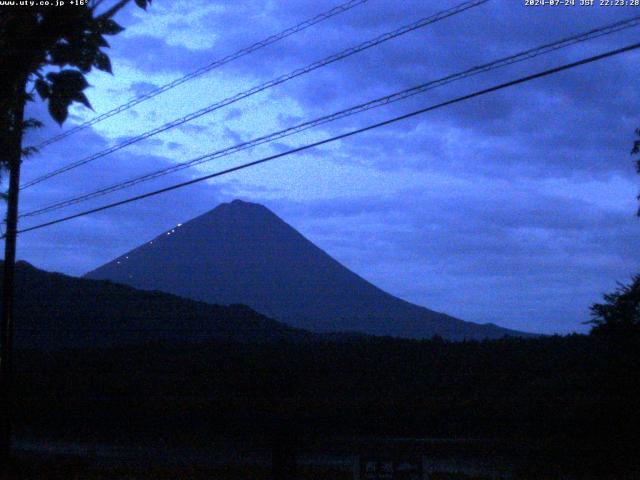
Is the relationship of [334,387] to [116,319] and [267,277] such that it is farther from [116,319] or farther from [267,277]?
[267,277]

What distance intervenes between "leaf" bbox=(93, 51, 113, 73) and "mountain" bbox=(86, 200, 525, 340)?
60886 mm

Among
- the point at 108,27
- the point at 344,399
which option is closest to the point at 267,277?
the point at 344,399

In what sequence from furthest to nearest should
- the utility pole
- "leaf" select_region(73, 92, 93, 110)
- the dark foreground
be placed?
the utility pole → the dark foreground → "leaf" select_region(73, 92, 93, 110)

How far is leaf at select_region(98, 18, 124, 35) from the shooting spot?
18.8 feet

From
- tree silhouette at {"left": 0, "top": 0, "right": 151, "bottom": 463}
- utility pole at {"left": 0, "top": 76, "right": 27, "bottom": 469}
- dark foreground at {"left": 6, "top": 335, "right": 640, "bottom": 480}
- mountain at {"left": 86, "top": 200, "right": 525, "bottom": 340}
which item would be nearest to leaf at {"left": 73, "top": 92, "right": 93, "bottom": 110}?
tree silhouette at {"left": 0, "top": 0, "right": 151, "bottom": 463}

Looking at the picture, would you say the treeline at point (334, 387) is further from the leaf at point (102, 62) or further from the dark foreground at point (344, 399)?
the leaf at point (102, 62)

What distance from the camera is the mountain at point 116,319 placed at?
4819cm

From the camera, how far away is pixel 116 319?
4959 centimetres

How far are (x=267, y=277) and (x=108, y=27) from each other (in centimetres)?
8552

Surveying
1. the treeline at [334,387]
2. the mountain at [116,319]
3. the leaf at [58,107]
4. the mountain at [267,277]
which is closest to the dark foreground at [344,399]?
the treeline at [334,387]

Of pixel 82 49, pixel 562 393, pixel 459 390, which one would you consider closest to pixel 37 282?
pixel 459 390

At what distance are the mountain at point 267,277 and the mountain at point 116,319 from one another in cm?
2030

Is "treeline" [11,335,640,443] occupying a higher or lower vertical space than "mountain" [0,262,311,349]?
lower

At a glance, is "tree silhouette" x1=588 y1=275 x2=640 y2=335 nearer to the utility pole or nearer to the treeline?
the treeline
